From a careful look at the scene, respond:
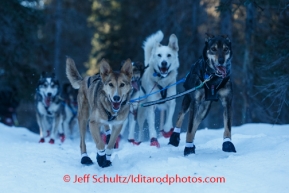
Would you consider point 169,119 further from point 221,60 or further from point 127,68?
point 221,60

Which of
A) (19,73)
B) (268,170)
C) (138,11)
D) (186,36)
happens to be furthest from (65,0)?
(268,170)

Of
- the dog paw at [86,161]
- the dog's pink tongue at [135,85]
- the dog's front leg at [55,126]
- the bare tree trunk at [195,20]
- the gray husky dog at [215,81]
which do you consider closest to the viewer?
the gray husky dog at [215,81]

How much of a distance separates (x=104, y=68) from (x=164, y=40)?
1383 cm

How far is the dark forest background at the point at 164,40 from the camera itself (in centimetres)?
966

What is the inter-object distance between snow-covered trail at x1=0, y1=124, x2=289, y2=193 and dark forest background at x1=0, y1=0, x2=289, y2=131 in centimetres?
106

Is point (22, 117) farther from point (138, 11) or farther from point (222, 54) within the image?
point (222, 54)

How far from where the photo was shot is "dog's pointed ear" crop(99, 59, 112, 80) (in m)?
6.89

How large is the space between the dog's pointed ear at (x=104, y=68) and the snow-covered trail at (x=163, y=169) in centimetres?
130

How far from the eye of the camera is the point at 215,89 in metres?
6.68

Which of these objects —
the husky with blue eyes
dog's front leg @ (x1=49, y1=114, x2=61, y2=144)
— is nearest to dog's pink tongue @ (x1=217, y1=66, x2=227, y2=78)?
dog's front leg @ (x1=49, y1=114, x2=61, y2=144)

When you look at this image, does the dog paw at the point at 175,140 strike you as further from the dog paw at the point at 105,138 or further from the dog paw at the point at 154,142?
the dog paw at the point at 105,138

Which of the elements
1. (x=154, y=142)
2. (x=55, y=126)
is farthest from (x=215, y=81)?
(x=55, y=126)

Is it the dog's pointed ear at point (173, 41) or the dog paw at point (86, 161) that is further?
the dog's pointed ear at point (173, 41)

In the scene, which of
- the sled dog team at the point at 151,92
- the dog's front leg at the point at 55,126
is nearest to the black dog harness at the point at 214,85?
the sled dog team at the point at 151,92
